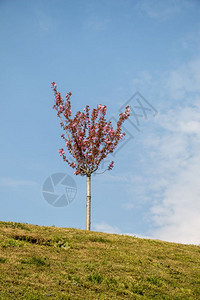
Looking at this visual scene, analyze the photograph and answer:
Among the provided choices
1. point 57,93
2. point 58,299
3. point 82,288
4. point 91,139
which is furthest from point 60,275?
point 57,93

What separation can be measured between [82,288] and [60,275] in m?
1.26

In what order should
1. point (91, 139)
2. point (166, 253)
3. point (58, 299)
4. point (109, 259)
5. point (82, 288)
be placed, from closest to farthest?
point (58, 299), point (82, 288), point (109, 259), point (166, 253), point (91, 139)

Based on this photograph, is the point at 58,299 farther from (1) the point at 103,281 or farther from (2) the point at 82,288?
(1) the point at 103,281

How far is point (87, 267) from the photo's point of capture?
567 inches

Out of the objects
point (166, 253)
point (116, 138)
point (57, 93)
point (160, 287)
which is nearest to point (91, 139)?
point (116, 138)

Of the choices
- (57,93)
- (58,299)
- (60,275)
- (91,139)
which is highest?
(57,93)

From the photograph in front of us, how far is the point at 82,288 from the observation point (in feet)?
39.9

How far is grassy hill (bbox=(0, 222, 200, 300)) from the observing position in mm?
11859

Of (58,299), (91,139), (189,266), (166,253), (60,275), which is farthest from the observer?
(91,139)

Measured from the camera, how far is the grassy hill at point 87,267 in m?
11.9

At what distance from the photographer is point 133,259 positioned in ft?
56.1

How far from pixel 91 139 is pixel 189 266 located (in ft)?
49.2

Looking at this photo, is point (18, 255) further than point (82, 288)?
Yes

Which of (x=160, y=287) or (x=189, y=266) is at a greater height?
(x=189, y=266)
